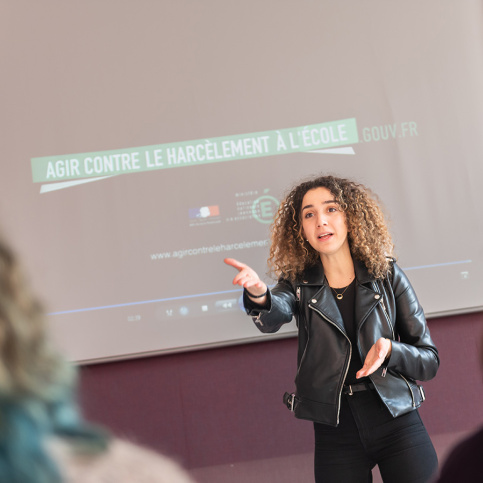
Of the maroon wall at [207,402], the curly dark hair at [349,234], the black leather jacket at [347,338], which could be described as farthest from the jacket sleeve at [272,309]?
the maroon wall at [207,402]

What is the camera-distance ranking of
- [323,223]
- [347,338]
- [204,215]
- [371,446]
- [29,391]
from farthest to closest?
[204,215], [323,223], [347,338], [371,446], [29,391]

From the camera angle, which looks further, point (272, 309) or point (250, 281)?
point (272, 309)

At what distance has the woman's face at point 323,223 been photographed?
228cm

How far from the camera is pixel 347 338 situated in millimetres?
2090

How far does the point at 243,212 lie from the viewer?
3.29 m

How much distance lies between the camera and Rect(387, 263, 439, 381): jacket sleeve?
6.57 ft

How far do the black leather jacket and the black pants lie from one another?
0.05 metres

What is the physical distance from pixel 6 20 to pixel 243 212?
1712mm

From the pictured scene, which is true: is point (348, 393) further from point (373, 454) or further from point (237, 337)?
point (237, 337)

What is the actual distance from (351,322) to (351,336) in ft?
0.17

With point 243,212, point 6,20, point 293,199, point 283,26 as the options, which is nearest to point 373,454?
point 293,199

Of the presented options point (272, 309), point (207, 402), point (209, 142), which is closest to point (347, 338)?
point (272, 309)

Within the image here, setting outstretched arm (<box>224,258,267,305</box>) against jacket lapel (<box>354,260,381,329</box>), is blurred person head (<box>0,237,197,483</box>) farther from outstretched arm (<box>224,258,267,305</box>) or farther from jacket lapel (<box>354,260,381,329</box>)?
jacket lapel (<box>354,260,381,329</box>)

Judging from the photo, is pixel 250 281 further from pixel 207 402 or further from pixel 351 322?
pixel 207 402
